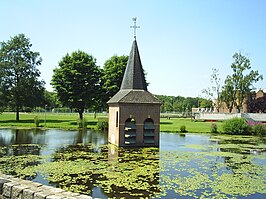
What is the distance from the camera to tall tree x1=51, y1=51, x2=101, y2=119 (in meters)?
43.1

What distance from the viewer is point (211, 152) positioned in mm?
19328

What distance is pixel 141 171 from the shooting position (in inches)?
497

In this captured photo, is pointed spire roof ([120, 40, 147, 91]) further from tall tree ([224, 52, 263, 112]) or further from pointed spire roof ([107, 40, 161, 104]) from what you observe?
tall tree ([224, 52, 263, 112])

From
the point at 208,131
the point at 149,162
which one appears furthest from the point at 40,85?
the point at 149,162

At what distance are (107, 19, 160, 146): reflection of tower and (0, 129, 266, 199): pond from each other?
164 centimetres

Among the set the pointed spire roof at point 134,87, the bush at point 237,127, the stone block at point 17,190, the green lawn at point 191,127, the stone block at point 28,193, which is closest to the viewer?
the stone block at point 28,193

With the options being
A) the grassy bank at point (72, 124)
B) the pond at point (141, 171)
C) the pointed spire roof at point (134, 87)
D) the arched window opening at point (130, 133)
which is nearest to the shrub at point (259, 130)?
the grassy bank at point (72, 124)

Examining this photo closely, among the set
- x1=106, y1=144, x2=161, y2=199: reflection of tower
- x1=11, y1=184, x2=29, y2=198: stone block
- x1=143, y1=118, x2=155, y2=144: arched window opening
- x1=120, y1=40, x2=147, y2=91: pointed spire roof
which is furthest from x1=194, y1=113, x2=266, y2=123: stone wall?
x1=11, y1=184, x2=29, y2=198: stone block

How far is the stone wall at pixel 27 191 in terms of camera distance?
675 cm

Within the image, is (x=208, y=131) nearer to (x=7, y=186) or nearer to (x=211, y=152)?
(x=211, y=152)

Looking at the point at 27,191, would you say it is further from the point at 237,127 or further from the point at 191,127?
the point at 191,127

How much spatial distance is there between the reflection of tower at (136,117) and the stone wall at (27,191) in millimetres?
13113

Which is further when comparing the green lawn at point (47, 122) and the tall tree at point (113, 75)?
the tall tree at point (113, 75)

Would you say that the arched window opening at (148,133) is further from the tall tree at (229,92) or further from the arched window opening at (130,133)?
the tall tree at (229,92)
